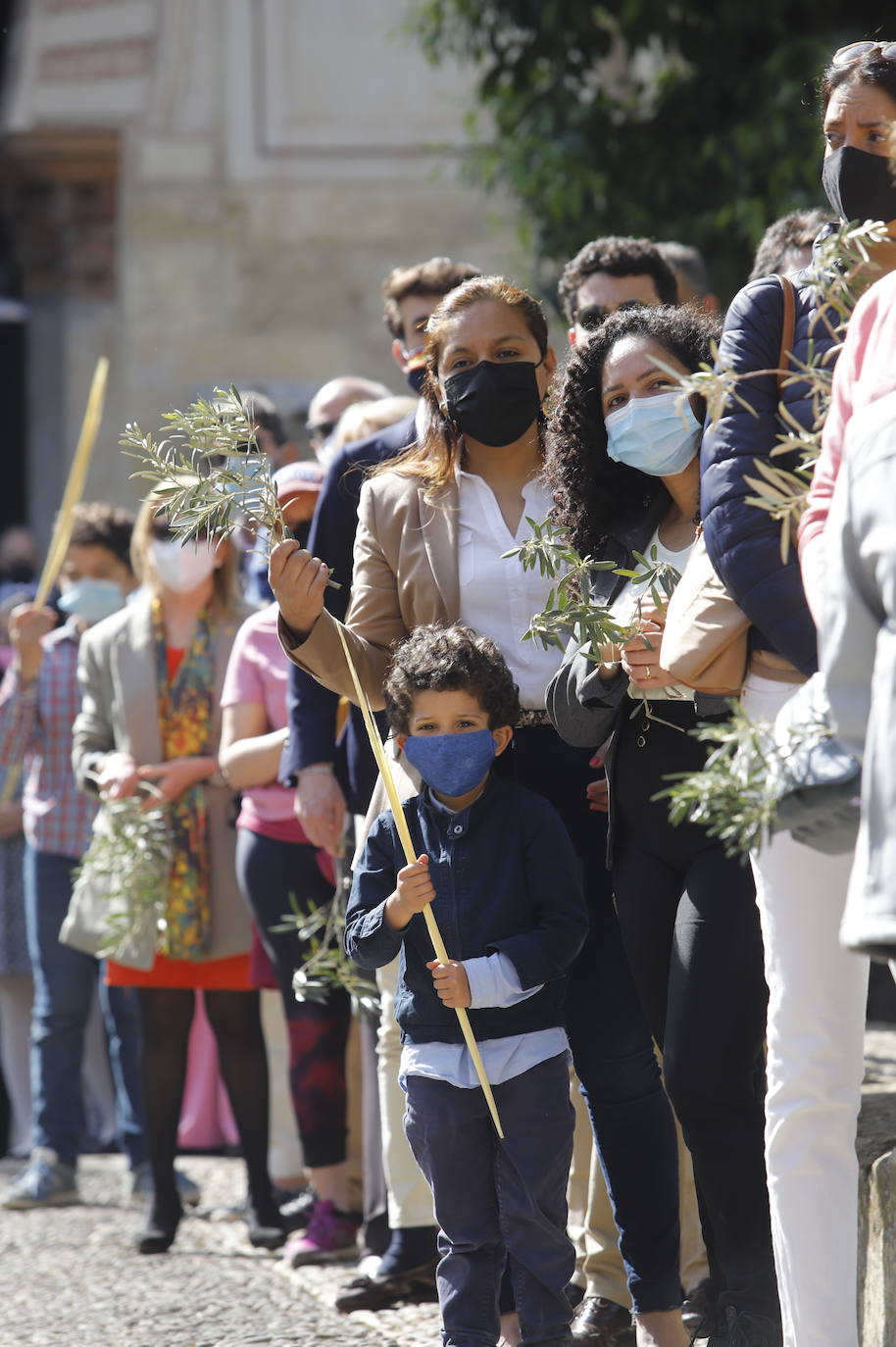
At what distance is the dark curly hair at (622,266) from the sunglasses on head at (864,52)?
153 cm

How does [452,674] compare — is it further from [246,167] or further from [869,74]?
[246,167]

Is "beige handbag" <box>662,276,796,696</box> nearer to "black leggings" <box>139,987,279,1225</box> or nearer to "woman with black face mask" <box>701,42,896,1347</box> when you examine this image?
"woman with black face mask" <box>701,42,896,1347</box>

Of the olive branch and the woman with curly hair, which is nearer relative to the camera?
the olive branch

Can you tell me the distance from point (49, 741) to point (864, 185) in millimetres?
4496

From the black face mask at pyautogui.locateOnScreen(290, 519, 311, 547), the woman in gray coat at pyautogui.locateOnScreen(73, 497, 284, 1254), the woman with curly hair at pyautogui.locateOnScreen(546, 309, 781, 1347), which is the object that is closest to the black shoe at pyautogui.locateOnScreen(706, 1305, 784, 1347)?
the woman with curly hair at pyautogui.locateOnScreen(546, 309, 781, 1347)

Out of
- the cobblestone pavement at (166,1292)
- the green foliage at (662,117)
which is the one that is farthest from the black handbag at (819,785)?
the green foliage at (662,117)

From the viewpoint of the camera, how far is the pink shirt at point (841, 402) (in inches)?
106

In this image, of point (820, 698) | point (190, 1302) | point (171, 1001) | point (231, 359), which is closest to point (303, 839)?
point (171, 1001)

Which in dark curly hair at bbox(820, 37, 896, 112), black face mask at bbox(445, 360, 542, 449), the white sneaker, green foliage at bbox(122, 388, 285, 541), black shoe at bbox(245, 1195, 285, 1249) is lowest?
the white sneaker

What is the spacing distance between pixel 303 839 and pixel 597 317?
164 centimetres

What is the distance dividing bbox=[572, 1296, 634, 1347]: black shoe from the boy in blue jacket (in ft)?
1.23

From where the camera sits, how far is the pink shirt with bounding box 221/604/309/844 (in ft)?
17.3

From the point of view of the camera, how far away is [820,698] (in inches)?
104

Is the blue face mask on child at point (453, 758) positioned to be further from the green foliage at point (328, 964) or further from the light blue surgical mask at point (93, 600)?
the light blue surgical mask at point (93, 600)
